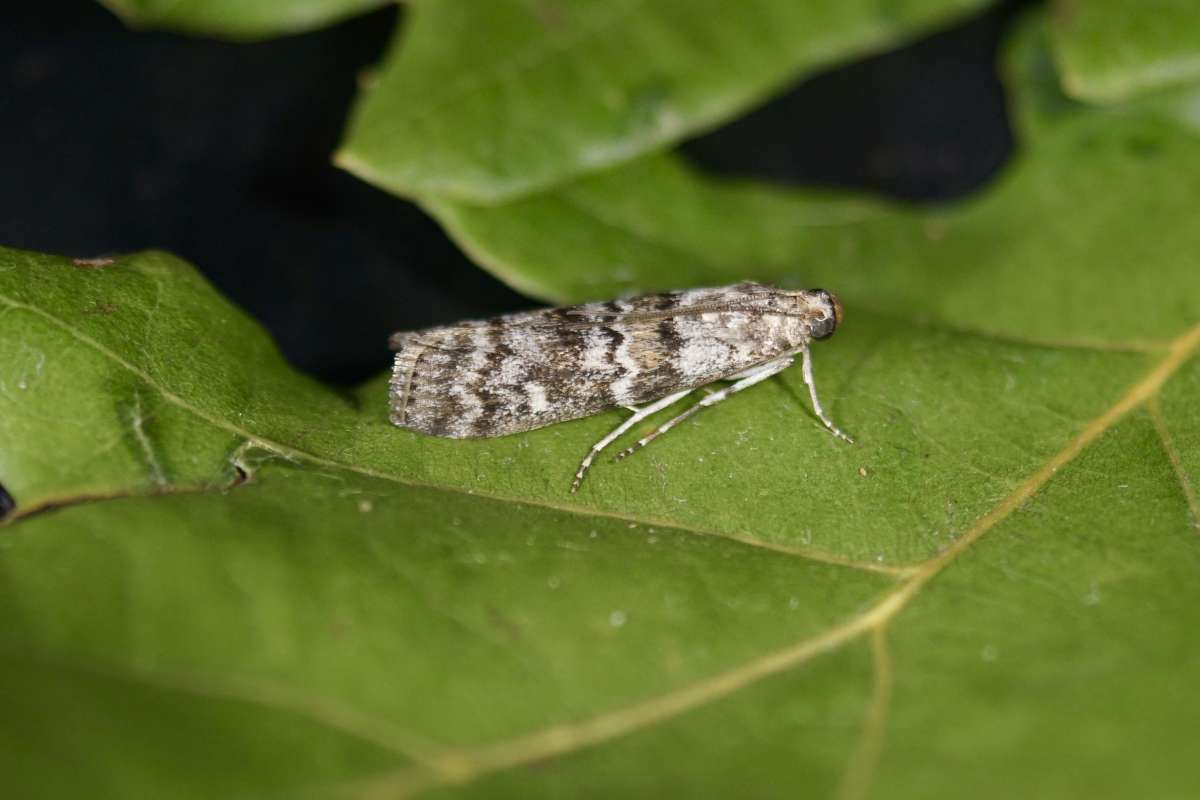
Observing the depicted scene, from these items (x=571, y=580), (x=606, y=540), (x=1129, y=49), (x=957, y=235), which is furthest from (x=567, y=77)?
(x=571, y=580)

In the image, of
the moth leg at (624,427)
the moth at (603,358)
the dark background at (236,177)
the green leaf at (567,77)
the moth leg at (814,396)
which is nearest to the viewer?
the moth leg at (624,427)

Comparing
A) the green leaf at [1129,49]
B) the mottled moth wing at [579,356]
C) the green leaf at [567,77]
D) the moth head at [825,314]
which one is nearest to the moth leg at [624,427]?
the mottled moth wing at [579,356]

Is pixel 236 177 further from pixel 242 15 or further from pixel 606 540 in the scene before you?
pixel 606 540

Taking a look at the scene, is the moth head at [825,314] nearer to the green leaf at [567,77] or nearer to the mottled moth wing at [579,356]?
the mottled moth wing at [579,356]

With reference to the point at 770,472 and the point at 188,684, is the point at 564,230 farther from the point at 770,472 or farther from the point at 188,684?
the point at 188,684

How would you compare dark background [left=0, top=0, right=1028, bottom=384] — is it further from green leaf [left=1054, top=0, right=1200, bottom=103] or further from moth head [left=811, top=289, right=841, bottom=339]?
green leaf [left=1054, top=0, right=1200, bottom=103]
